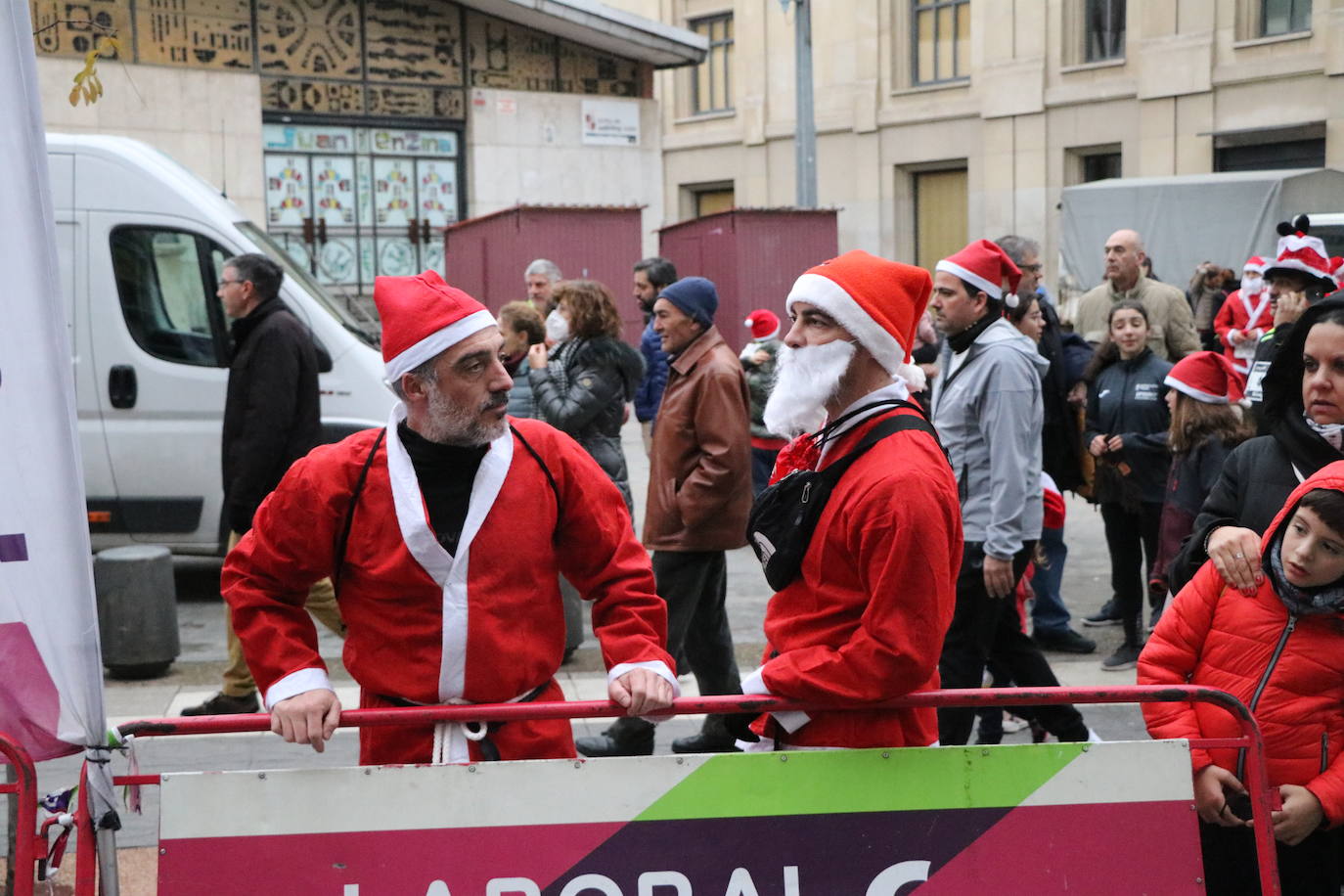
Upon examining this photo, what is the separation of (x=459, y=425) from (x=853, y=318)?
2.80ft

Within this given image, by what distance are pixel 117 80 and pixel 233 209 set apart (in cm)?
727

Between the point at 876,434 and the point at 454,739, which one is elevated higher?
the point at 876,434

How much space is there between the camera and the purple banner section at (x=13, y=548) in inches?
107

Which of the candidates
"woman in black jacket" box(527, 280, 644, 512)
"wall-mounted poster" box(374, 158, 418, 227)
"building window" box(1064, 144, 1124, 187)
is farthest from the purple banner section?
"building window" box(1064, 144, 1124, 187)

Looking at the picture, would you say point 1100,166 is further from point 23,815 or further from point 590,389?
point 23,815

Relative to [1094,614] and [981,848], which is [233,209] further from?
[981,848]

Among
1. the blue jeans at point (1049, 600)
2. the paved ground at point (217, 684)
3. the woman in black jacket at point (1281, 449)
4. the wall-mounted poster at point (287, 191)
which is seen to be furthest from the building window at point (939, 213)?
the woman in black jacket at point (1281, 449)

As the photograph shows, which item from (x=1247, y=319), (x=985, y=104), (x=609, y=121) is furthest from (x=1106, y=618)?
(x=985, y=104)

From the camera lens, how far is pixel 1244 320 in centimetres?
866

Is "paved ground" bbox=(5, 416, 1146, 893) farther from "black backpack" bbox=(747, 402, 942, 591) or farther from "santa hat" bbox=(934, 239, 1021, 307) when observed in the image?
"black backpack" bbox=(747, 402, 942, 591)

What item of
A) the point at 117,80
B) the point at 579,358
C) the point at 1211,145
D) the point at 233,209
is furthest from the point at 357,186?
the point at 1211,145

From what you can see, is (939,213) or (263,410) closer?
(263,410)

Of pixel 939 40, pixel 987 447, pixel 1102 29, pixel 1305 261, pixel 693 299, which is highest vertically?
pixel 939 40

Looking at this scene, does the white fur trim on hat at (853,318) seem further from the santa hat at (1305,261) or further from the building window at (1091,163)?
the building window at (1091,163)
